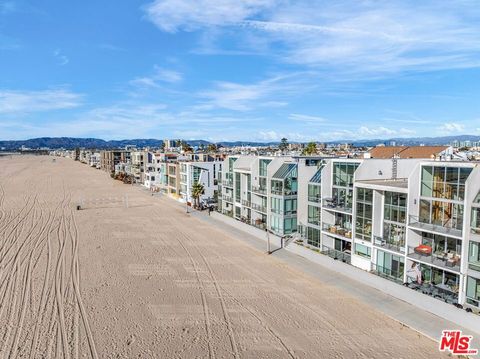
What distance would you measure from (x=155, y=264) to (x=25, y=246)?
1445 centimetres

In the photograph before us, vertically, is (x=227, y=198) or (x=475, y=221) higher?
(x=475, y=221)

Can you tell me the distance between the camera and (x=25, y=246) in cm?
3488

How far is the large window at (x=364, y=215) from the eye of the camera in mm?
25531

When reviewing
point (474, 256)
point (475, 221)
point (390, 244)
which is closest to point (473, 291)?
point (474, 256)

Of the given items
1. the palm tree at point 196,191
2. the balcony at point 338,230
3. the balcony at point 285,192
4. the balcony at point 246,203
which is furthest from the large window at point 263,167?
the palm tree at point 196,191

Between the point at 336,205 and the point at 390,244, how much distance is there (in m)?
6.12

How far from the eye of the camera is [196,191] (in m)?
52.8

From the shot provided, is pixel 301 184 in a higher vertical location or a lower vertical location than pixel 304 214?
higher

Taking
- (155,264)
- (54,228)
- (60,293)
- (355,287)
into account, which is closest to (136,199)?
(54,228)

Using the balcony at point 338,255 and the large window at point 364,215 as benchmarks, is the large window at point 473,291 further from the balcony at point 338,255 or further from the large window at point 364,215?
the balcony at point 338,255

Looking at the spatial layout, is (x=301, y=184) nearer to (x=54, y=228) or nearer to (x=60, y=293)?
(x=60, y=293)

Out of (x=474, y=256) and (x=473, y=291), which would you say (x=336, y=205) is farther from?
(x=473, y=291)

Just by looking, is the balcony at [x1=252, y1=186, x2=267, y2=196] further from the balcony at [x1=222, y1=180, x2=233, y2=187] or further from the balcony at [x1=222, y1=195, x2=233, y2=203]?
the balcony at [x1=222, y1=195, x2=233, y2=203]

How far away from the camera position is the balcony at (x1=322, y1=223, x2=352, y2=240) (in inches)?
1112
